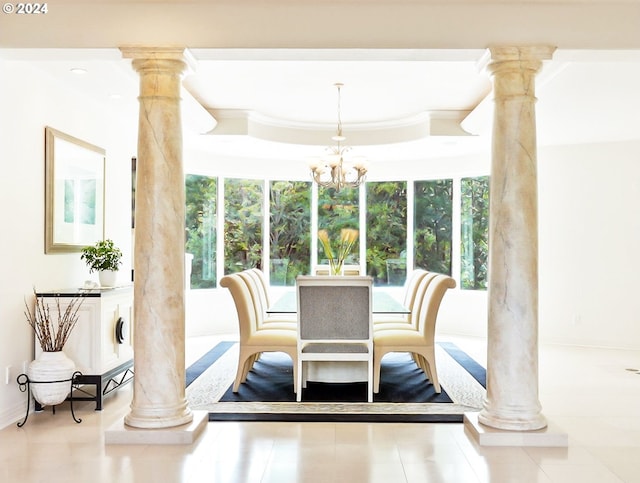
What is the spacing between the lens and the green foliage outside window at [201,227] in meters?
7.98

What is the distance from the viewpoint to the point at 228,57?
385 centimetres

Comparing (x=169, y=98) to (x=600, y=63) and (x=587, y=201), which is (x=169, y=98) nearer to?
(x=600, y=63)

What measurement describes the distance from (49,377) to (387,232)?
5.80 m

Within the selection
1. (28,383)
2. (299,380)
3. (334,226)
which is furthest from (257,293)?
(334,226)

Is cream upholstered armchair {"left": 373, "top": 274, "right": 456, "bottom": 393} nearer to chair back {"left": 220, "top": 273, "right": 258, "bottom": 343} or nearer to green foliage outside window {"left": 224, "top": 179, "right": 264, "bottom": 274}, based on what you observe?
chair back {"left": 220, "top": 273, "right": 258, "bottom": 343}

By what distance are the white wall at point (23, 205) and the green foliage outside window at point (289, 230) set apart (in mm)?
3976

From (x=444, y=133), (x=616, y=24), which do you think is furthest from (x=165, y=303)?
(x=444, y=133)

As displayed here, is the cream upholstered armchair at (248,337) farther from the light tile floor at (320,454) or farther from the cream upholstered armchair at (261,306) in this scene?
the light tile floor at (320,454)

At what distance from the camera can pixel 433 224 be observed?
8578 mm

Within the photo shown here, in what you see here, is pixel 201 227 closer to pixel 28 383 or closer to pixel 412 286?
pixel 412 286

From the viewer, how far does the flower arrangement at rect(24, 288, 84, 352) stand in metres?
4.03

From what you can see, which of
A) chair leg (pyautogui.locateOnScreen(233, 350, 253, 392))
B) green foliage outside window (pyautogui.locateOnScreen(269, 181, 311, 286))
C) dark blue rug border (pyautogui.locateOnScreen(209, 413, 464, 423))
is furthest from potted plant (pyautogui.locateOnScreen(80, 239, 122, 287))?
green foliage outside window (pyautogui.locateOnScreen(269, 181, 311, 286))

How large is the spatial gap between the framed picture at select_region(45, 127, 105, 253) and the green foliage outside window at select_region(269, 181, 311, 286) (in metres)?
3.57

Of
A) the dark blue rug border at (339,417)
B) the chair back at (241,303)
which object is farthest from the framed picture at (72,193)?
the dark blue rug border at (339,417)
